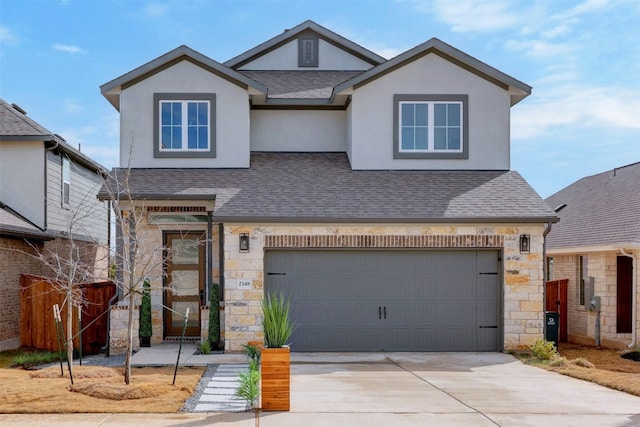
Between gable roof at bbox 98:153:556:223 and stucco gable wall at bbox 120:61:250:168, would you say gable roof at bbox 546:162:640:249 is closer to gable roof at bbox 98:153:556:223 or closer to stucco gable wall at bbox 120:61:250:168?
gable roof at bbox 98:153:556:223

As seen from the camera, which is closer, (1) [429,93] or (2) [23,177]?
(1) [429,93]

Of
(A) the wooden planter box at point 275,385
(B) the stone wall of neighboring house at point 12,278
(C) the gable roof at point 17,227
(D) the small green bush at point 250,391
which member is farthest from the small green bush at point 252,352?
(C) the gable roof at point 17,227

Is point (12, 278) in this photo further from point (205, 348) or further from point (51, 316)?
point (205, 348)

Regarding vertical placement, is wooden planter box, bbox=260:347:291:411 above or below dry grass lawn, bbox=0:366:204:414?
above

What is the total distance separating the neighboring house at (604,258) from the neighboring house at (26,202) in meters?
12.2

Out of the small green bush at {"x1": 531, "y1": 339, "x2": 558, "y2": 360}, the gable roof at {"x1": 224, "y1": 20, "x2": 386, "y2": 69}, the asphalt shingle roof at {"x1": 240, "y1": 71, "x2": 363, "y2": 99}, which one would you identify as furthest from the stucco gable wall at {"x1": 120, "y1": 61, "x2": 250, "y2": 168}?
the small green bush at {"x1": 531, "y1": 339, "x2": 558, "y2": 360}

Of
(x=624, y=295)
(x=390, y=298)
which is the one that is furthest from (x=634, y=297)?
(x=390, y=298)

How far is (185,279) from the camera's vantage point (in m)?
16.0

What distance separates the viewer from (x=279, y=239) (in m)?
14.3

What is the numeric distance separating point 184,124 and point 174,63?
57.6 inches

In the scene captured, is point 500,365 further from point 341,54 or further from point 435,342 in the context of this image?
point 341,54

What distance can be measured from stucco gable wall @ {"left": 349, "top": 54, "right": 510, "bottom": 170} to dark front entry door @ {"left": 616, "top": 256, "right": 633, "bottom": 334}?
3758 mm

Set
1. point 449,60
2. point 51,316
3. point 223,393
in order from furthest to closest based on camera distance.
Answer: point 449,60
point 51,316
point 223,393

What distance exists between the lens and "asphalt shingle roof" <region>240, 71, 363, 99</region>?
56.7 feet
